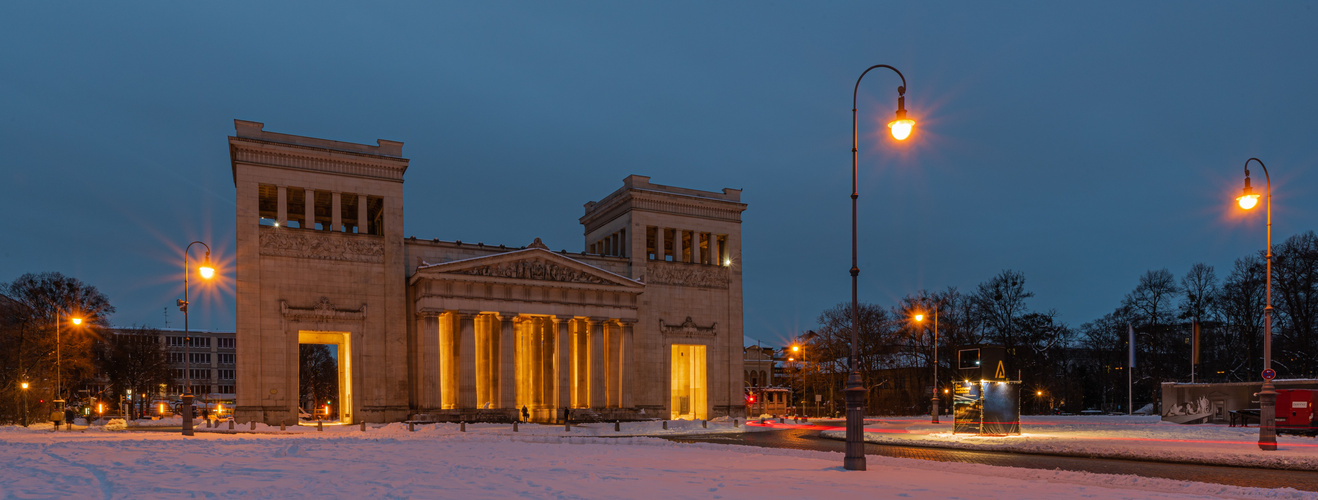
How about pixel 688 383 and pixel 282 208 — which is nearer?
pixel 282 208

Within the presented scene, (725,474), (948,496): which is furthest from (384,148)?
(948,496)

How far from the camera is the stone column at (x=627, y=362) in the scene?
64.8 metres

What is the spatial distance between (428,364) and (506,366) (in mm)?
5550

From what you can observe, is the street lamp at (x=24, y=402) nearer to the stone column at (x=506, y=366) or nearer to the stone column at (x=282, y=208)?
the stone column at (x=282, y=208)

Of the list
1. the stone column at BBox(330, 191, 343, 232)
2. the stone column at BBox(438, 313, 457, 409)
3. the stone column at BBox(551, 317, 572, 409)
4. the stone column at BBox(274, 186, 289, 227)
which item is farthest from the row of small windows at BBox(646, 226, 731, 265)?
the stone column at BBox(274, 186, 289, 227)

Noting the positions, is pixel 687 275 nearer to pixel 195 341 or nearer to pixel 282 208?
pixel 282 208

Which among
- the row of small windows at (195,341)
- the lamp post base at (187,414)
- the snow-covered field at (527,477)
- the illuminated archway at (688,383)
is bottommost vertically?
the row of small windows at (195,341)

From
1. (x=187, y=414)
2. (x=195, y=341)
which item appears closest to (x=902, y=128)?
(x=187, y=414)

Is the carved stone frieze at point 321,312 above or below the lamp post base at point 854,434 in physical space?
above

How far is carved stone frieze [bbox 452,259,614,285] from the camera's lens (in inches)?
2357

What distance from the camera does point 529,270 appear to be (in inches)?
2426

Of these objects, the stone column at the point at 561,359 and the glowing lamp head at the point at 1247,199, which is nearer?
the glowing lamp head at the point at 1247,199

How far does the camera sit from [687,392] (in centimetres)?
Answer: 7825

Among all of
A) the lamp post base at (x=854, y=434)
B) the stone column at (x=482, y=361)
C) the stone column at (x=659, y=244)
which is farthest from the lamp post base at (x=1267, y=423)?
the stone column at (x=482, y=361)
